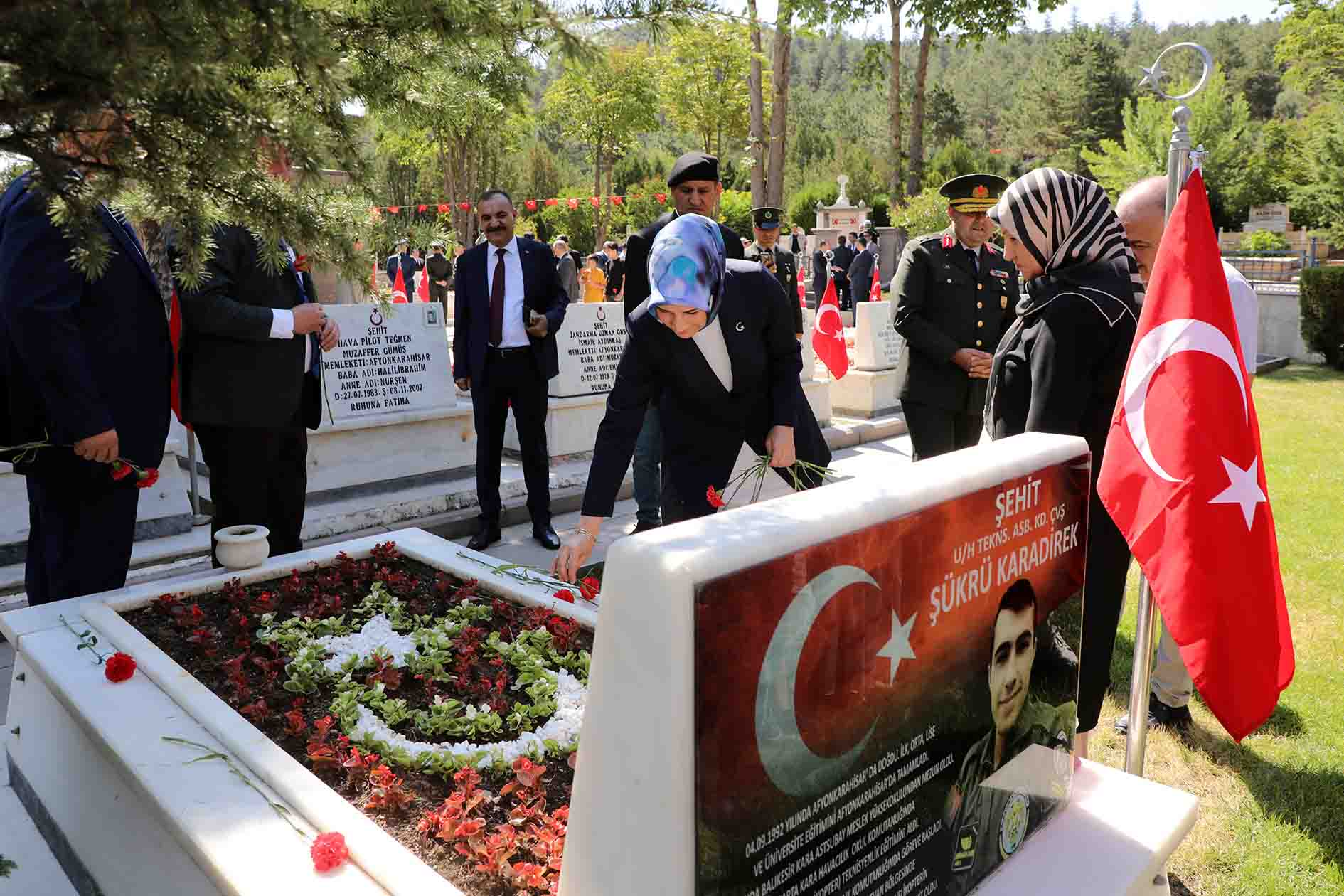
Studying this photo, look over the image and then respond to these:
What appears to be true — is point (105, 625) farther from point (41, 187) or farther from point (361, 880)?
point (41, 187)

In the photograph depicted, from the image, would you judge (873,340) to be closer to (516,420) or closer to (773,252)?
(773,252)

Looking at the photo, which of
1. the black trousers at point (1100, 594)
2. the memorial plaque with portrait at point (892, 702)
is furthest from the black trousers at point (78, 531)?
the black trousers at point (1100, 594)

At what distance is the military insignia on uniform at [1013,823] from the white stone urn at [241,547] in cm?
278

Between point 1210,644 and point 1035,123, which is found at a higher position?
point 1035,123

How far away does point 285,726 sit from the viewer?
269 cm

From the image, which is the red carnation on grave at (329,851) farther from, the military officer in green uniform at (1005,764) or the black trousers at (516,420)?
the black trousers at (516,420)

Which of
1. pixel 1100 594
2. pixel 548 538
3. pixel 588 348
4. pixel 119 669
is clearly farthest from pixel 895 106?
pixel 119 669

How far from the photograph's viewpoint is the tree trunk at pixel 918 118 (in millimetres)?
26031

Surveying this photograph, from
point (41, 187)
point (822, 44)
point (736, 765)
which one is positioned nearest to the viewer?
point (736, 765)

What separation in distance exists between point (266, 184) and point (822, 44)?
501 ft

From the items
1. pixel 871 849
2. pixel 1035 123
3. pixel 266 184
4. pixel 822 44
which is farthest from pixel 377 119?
pixel 822 44

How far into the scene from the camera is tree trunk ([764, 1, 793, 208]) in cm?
1592

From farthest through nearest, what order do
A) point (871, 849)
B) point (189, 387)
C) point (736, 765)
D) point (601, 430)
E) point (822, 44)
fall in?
point (822, 44) → point (189, 387) → point (601, 430) → point (871, 849) → point (736, 765)

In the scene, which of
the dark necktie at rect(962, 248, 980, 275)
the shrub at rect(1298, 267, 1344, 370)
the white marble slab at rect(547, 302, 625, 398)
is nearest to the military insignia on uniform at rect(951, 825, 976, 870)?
the dark necktie at rect(962, 248, 980, 275)
